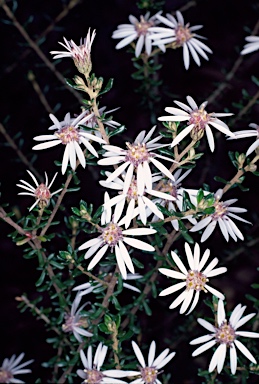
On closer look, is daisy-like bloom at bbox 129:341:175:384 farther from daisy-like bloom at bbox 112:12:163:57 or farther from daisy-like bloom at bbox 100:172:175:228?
daisy-like bloom at bbox 112:12:163:57

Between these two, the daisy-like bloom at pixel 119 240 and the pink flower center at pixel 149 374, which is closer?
the daisy-like bloom at pixel 119 240

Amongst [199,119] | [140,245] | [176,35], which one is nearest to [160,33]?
[176,35]

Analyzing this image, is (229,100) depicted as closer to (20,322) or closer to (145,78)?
(145,78)

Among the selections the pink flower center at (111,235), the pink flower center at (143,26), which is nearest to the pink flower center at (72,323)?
the pink flower center at (111,235)

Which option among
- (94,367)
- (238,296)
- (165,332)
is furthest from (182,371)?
A: (94,367)

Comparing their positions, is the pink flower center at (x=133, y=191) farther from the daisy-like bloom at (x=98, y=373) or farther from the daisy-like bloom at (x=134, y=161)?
the daisy-like bloom at (x=98, y=373)

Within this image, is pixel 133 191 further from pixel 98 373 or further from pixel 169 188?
pixel 98 373
